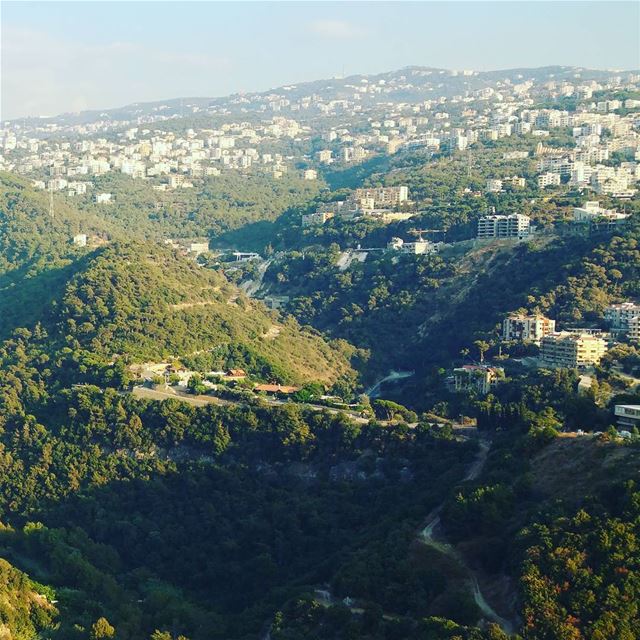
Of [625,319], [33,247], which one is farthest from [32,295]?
[625,319]

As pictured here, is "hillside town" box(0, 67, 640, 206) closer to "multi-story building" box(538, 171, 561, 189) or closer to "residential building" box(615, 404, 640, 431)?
"multi-story building" box(538, 171, 561, 189)

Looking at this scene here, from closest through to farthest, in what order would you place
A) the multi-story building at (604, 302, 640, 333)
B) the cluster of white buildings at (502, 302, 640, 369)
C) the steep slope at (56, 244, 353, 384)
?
the cluster of white buildings at (502, 302, 640, 369) → the multi-story building at (604, 302, 640, 333) → the steep slope at (56, 244, 353, 384)

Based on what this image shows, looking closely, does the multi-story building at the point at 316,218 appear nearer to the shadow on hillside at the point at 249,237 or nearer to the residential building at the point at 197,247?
the shadow on hillside at the point at 249,237

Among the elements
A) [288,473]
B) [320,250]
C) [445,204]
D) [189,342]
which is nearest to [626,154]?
[445,204]

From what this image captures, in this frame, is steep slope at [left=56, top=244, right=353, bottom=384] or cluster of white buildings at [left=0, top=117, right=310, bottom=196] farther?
cluster of white buildings at [left=0, top=117, right=310, bottom=196]

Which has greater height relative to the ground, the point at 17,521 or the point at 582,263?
the point at 582,263

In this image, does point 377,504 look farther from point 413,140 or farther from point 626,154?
point 413,140

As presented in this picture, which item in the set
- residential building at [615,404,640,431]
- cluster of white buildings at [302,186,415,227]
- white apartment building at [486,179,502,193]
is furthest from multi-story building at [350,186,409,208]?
residential building at [615,404,640,431]
